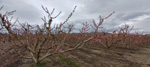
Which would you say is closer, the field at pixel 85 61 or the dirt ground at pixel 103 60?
the field at pixel 85 61

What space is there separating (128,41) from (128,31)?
6.63ft

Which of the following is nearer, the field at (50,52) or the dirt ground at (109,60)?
the field at (50,52)

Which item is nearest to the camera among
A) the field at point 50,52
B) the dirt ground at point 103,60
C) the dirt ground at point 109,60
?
the field at point 50,52

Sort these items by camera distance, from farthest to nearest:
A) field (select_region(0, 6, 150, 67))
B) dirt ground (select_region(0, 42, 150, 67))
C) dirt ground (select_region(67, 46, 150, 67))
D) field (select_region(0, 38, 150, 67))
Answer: dirt ground (select_region(67, 46, 150, 67)), dirt ground (select_region(0, 42, 150, 67)), field (select_region(0, 38, 150, 67)), field (select_region(0, 6, 150, 67))

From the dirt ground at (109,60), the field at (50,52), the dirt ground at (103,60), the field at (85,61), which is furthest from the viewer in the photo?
the dirt ground at (109,60)

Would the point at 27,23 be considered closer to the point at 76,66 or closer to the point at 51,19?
the point at 51,19

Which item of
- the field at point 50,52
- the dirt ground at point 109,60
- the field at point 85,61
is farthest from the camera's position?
the dirt ground at point 109,60

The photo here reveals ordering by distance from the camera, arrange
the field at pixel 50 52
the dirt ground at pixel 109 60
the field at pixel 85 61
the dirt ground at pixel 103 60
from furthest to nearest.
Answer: the dirt ground at pixel 109 60 → the dirt ground at pixel 103 60 → the field at pixel 85 61 → the field at pixel 50 52

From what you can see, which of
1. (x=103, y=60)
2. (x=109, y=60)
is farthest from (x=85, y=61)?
(x=109, y=60)

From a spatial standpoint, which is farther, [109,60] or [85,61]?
[109,60]

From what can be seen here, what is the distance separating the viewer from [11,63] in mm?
3480

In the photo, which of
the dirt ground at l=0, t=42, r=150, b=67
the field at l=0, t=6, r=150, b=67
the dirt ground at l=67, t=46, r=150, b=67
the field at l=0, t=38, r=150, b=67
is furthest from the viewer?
the dirt ground at l=67, t=46, r=150, b=67

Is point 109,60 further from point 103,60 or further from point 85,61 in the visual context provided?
point 85,61

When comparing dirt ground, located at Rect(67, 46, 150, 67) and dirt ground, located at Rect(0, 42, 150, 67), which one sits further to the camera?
dirt ground, located at Rect(67, 46, 150, 67)
